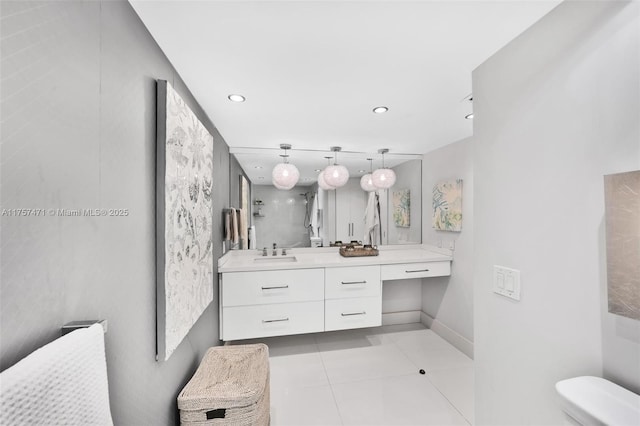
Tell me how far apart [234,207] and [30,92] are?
2.22 m

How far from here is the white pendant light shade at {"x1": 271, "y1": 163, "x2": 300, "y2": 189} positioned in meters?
2.89

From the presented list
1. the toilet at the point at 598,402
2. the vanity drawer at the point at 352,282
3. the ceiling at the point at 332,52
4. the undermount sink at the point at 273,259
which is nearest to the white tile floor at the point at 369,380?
the vanity drawer at the point at 352,282

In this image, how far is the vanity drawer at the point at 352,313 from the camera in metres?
2.53

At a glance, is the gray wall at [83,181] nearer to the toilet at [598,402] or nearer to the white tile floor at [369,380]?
the white tile floor at [369,380]

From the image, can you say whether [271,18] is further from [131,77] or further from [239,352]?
[239,352]

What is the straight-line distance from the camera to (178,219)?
1322 millimetres

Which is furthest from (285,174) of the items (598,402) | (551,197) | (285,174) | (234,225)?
(598,402)

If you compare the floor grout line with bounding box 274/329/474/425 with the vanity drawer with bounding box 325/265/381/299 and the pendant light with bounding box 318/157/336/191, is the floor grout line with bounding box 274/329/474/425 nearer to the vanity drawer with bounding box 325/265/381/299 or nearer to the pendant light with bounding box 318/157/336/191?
the vanity drawer with bounding box 325/265/381/299

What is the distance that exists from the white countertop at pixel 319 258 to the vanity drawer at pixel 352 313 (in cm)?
37

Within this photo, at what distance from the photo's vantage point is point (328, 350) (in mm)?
2719

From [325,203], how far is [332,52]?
6.54ft

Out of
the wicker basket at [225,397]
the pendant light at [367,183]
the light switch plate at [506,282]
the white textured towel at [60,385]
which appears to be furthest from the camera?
the pendant light at [367,183]

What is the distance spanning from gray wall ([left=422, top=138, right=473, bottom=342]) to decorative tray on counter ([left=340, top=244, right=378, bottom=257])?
831 millimetres

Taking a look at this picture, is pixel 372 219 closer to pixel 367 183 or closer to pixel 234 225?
pixel 367 183
